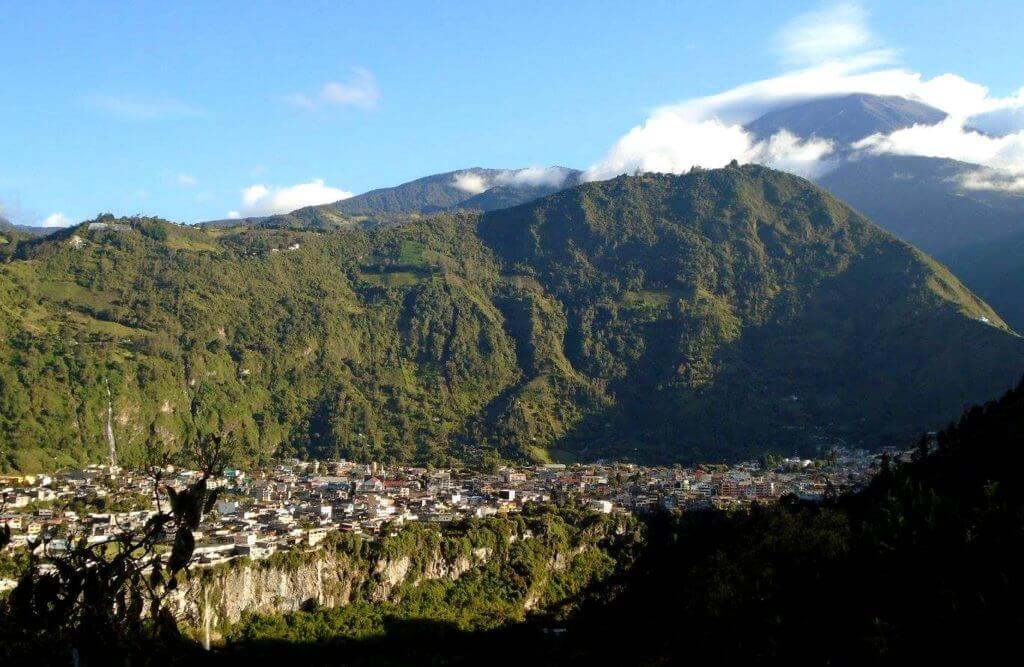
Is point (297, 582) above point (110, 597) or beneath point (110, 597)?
beneath

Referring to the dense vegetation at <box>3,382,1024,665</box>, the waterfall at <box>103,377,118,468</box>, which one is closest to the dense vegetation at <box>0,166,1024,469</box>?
the waterfall at <box>103,377,118,468</box>

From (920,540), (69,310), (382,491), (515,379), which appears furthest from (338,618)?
(515,379)

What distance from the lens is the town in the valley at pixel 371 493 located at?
52.6 metres

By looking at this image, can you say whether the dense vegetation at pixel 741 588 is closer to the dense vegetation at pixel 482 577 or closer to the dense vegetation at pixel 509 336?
the dense vegetation at pixel 482 577

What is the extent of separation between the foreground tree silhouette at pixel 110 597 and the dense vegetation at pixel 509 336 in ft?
264

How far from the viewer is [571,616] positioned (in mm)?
50438

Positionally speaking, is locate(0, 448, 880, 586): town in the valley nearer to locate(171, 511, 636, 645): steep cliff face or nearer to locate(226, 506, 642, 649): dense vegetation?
locate(171, 511, 636, 645): steep cliff face

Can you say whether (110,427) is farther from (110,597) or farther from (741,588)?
(110,597)

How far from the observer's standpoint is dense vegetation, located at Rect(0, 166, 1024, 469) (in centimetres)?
10681

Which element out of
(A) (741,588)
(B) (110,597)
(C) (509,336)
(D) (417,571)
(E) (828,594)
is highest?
(B) (110,597)

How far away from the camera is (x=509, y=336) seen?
14812cm

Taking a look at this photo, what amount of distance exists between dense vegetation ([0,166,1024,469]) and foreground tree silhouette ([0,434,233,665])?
264 feet

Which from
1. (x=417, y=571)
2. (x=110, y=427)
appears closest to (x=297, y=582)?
(x=417, y=571)

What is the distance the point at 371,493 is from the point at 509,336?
7264cm
